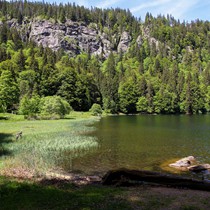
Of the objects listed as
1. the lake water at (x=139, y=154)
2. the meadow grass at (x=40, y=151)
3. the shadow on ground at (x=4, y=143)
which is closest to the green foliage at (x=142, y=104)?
the lake water at (x=139, y=154)

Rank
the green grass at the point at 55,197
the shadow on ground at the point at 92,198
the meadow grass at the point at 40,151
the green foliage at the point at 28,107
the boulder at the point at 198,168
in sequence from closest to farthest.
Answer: the green grass at the point at 55,197
the shadow on ground at the point at 92,198
the meadow grass at the point at 40,151
the boulder at the point at 198,168
the green foliage at the point at 28,107

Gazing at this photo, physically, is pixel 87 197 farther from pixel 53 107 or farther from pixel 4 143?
pixel 53 107

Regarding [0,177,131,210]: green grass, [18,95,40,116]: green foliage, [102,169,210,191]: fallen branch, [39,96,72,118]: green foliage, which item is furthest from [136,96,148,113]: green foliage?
[0,177,131,210]: green grass

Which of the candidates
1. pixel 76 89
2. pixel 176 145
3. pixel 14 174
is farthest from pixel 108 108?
pixel 14 174

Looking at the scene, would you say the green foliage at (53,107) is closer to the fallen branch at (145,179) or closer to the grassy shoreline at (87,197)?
the grassy shoreline at (87,197)

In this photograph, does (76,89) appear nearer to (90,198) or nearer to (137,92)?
(137,92)

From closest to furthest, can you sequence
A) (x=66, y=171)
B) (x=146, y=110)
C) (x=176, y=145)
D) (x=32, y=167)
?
(x=32, y=167) < (x=66, y=171) < (x=176, y=145) < (x=146, y=110)

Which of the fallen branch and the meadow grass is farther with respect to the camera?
the meadow grass

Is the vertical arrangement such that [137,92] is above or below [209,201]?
above

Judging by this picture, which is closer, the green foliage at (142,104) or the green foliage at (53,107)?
the green foliage at (53,107)

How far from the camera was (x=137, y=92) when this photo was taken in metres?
160

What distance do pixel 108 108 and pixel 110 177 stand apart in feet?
403

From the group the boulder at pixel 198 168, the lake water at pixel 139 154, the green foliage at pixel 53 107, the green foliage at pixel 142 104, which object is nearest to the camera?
the boulder at pixel 198 168

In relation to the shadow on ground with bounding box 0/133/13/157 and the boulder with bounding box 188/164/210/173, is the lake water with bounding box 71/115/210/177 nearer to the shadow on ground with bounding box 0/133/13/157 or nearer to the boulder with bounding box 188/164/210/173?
the boulder with bounding box 188/164/210/173
